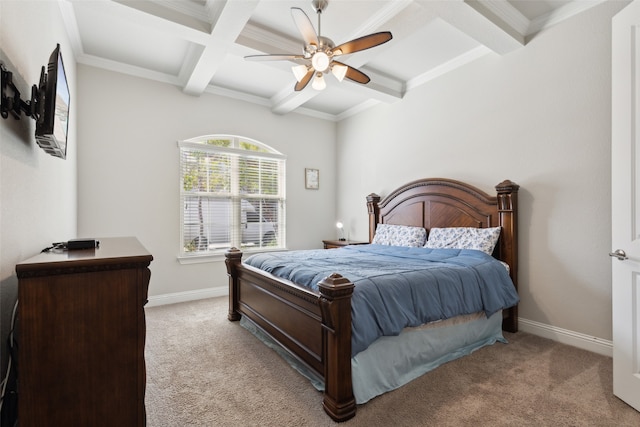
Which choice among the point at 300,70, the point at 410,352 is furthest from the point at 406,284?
the point at 300,70

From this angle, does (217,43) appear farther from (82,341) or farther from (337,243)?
(337,243)

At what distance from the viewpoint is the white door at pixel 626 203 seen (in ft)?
5.79

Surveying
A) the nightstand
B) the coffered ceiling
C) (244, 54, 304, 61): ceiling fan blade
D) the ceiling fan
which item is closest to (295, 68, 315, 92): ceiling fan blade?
the ceiling fan

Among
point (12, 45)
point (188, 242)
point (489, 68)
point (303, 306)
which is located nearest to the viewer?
point (12, 45)

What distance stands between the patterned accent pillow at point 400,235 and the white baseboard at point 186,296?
2357mm

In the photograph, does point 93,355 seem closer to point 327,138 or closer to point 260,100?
point 260,100

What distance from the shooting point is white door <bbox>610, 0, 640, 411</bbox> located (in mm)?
1766

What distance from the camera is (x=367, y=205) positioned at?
474 cm

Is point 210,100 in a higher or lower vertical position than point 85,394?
higher

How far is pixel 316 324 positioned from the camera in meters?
1.95

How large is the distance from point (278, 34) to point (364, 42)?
47.5 inches

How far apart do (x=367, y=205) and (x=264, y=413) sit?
342 cm

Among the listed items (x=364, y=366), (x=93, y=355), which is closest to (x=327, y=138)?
(x=364, y=366)

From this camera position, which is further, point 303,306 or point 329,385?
point 303,306
